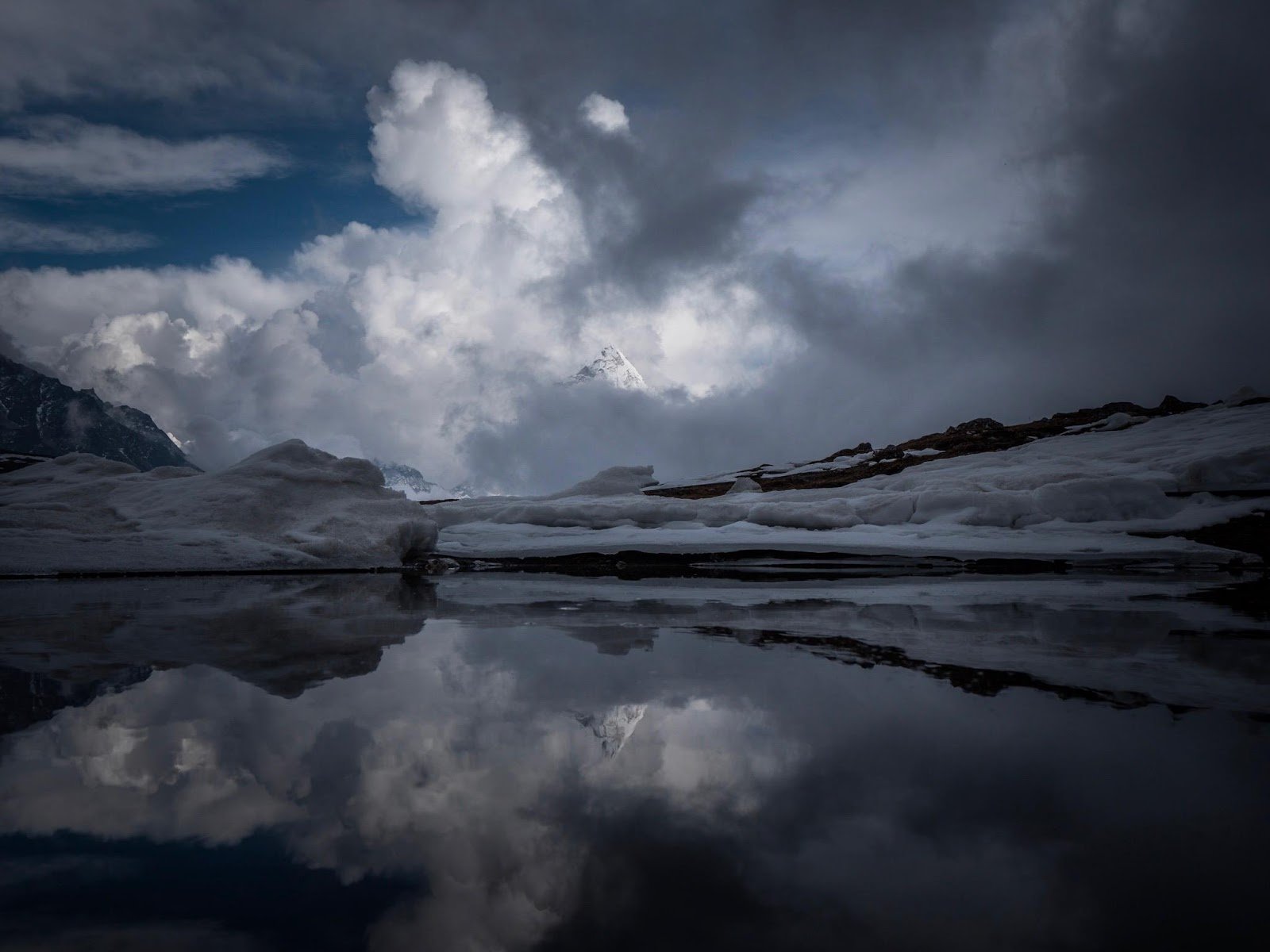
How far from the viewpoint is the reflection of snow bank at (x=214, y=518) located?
34.0ft

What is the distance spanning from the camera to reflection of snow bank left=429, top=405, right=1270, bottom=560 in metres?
13.3

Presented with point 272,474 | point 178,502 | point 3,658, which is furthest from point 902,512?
point 3,658

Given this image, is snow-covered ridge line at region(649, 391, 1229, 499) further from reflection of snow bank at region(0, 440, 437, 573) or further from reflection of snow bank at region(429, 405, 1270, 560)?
reflection of snow bank at region(0, 440, 437, 573)

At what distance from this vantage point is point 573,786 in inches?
83.1

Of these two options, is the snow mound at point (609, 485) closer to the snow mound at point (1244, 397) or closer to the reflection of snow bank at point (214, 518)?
the reflection of snow bank at point (214, 518)

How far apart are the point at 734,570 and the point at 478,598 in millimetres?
4868

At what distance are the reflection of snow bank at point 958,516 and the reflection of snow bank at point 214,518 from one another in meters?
2.25

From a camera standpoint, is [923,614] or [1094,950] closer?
[1094,950]

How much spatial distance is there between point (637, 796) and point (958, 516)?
52.2ft

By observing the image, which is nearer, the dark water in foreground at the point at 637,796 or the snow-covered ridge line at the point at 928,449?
the dark water in foreground at the point at 637,796

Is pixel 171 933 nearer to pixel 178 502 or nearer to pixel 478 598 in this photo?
pixel 478 598

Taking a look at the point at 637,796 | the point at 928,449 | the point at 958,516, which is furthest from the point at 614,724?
the point at 928,449

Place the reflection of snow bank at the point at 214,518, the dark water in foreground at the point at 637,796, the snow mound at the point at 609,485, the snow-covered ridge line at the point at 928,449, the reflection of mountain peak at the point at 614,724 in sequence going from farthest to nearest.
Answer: the snow-covered ridge line at the point at 928,449 < the snow mound at the point at 609,485 < the reflection of snow bank at the point at 214,518 < the reflection of mountain peak at the point at 614,724 < the dark water in foreground at the point at 637,796

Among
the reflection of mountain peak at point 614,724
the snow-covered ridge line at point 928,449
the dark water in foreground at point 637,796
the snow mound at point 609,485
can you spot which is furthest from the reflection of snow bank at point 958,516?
the snow-covered ridge line at point 928,449
